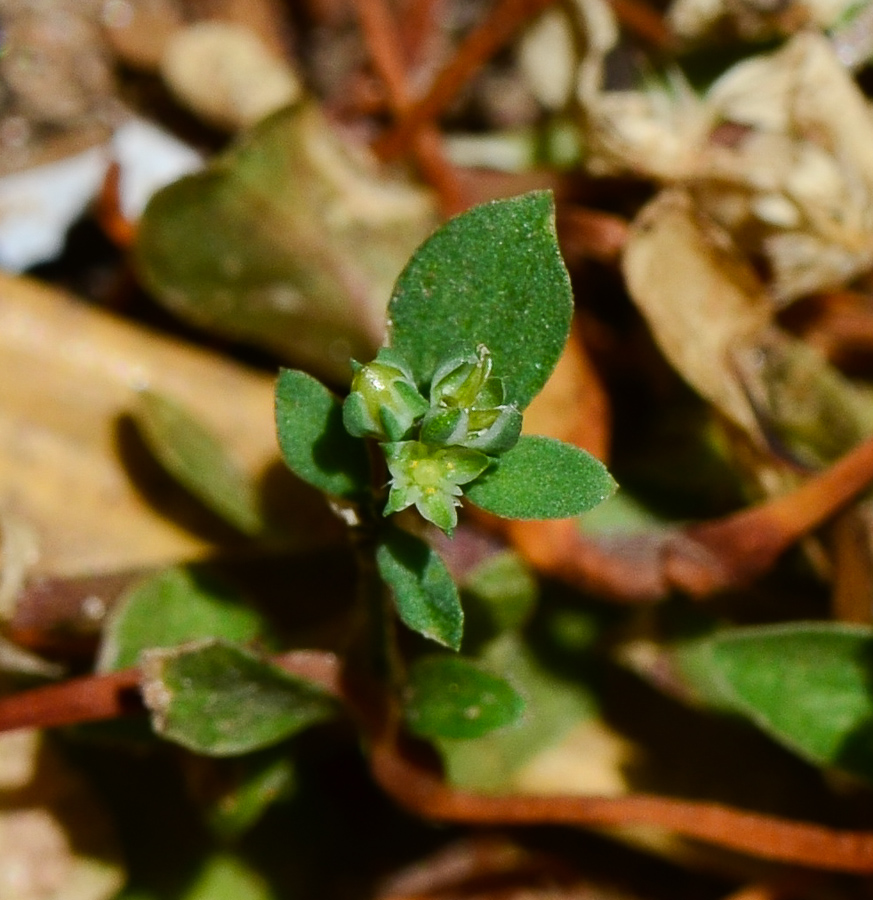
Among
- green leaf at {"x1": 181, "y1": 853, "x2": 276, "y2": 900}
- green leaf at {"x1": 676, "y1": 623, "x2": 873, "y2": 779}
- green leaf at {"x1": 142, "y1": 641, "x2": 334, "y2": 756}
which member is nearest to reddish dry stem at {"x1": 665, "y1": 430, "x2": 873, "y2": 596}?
green leaf at {"x1": 676, "y1": 623, "x2": 873, "y2": 779}

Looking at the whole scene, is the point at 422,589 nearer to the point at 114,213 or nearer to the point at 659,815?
the point at 659,815

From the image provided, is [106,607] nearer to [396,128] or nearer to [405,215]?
[405,215]

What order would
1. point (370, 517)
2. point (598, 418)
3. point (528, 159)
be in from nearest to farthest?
Result: point (370, 517), point (598, 418), point (528, 159)

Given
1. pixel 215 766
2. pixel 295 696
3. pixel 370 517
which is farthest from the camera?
pixel 215 766

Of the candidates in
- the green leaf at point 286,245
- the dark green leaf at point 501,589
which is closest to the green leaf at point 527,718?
the dark green leaf at point 501,589

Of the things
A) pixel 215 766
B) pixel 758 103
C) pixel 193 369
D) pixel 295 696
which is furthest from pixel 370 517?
pixel 758 103

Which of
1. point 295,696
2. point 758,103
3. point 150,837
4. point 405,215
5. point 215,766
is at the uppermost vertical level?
point 758,103

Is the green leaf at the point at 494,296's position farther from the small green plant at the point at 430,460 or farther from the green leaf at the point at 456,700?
the green leaf at the point at 456,700

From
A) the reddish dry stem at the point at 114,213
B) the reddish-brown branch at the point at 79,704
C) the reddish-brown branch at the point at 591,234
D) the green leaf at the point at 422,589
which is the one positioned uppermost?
the reddish-brown branch at the point at 591,234
